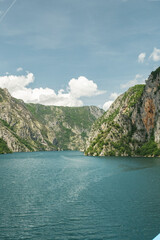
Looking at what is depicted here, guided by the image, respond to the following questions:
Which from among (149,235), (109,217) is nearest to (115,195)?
(109,217)

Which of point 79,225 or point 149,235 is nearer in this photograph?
point 149,235

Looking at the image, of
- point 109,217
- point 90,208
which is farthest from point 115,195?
point 109,217

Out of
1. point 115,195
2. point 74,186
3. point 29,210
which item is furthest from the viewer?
point 74,186

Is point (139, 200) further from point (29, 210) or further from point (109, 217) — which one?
point (29, 210)

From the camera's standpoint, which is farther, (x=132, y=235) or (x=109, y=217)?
(x=109, y=217)

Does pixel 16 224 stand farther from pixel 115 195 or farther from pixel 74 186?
pixel 74 186

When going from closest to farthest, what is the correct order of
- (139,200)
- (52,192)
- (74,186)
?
(139,200) < (52,192) < (74,186)

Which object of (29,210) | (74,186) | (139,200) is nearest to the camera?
(29,210)

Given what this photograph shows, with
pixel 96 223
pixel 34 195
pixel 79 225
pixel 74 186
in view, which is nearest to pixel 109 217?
pixel 96 223
